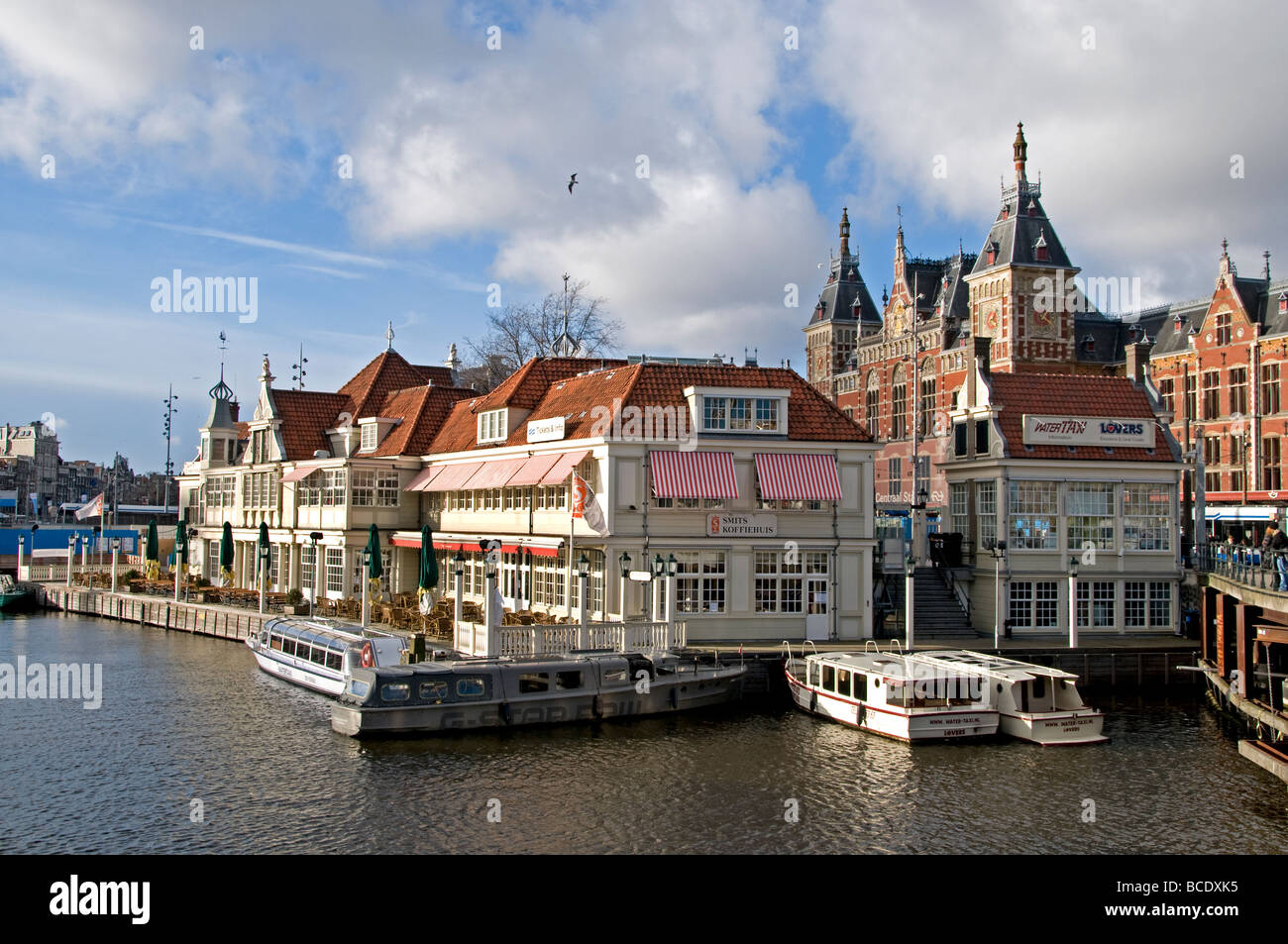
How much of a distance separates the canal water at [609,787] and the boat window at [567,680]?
1337 millimetres

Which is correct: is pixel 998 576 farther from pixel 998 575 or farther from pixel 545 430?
pixel 545 430

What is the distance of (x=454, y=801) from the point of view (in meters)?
25.4

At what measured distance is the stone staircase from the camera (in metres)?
45.5

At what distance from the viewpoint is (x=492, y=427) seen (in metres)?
51.1

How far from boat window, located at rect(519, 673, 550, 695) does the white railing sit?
2.48m

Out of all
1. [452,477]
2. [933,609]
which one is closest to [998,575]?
[933,609]

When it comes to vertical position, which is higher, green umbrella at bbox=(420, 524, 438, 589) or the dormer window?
the dormer window

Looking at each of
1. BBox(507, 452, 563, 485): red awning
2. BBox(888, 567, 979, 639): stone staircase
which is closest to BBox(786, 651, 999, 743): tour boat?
BBox(888, 567, 979, 639): stone staircase

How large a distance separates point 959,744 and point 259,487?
46.0 m

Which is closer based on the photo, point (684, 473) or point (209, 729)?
point (209, 729)

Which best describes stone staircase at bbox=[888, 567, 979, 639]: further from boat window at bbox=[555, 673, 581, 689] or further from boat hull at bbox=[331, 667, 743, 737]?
boat window at bbox=[555, 673, 581, 689]

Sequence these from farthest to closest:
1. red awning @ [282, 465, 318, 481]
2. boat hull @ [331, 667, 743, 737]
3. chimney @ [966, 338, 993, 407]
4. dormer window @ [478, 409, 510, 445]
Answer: red awning @ [282, 465, 318, 481]
dormer window @ [478, 409, 510, 445]
chimney @ [966, 338, 993, 407]
boat hull @ [331, 667, 743, 737]

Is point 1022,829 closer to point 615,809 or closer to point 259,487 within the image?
point 615,809
